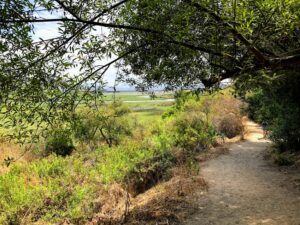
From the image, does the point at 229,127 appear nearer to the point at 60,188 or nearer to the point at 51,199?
the point at 60,188

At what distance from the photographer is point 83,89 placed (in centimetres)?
474

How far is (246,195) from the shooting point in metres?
8.95

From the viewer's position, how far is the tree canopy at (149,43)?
3502mm

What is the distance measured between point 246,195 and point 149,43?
19.1 ft

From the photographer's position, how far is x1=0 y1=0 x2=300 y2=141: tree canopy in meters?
3.50

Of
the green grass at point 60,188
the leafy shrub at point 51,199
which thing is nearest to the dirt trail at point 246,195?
the green grass at point 60,188

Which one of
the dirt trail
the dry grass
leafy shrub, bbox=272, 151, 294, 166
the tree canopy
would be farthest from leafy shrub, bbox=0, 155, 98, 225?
leafy shrub, bbox=272, 151, 294, 166

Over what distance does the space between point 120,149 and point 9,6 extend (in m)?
13.9

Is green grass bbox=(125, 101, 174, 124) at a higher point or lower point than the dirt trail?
lower

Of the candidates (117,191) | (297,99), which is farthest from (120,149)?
(297,99)

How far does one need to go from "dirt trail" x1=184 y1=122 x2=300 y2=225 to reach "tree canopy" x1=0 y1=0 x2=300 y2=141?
3.76 metres

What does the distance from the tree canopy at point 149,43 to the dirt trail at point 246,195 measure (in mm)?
3756

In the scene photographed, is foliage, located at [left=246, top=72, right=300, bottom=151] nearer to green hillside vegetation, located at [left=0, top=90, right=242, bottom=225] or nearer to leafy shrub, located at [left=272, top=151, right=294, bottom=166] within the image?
leafy shrub, located at [left=272, top=151, right=294, bottom=166]

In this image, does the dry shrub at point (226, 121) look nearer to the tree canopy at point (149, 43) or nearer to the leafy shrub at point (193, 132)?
the leafy shrub at point (193, 132)
